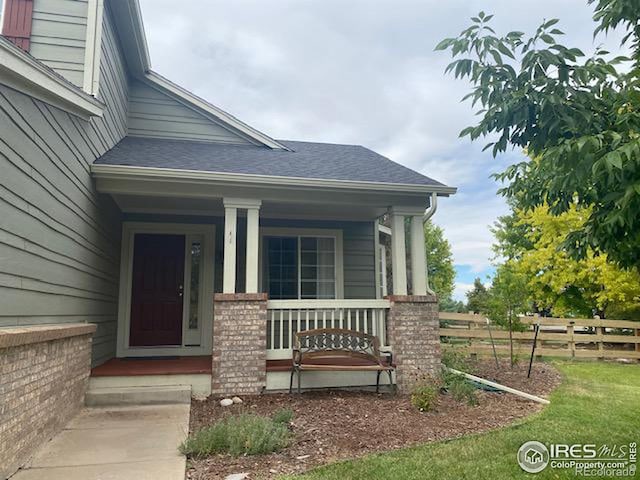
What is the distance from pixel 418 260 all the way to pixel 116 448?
418 centimetres

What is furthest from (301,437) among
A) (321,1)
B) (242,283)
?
(321,1)

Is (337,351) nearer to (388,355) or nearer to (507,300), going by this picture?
(388,355)

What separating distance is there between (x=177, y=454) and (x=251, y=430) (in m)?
0.59

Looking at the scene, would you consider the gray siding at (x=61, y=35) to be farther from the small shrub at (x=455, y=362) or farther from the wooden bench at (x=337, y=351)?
the small shrub at (x=455, y=362)

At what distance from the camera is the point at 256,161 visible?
6.31 meters

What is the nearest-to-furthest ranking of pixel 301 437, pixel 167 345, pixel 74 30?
pixel 301 437, pixel 74 30, pixel 167 345

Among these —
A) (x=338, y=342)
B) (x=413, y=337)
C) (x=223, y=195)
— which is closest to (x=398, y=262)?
(x=413, y=337)

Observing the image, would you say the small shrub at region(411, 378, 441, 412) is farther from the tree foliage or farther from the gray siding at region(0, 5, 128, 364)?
the tree foliage

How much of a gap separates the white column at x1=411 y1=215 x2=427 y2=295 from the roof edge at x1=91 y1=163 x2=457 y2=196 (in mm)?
507

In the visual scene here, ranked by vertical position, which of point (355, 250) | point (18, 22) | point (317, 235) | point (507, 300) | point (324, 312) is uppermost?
point (18, 22)

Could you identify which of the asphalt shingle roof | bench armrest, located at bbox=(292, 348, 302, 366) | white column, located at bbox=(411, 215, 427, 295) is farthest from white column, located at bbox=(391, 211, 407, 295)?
bench armrest, located at bbox=(292, 348, 302, 366)

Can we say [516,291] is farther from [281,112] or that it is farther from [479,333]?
[281,112]

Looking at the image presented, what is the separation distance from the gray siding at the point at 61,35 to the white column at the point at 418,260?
4.66m

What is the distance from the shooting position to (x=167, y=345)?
668cm
